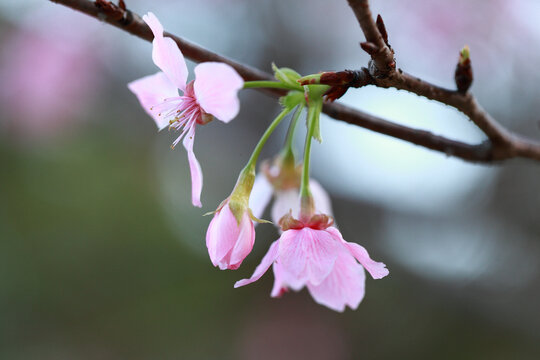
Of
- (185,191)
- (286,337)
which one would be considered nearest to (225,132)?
(185,191)

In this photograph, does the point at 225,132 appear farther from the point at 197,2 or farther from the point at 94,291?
the point at 94,291

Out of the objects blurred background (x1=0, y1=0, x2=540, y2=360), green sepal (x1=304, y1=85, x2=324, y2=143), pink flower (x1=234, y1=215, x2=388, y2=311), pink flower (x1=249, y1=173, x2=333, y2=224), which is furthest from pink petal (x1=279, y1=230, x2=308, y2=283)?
blurred background (x1=0, y1=0, x2=540, y2=360)

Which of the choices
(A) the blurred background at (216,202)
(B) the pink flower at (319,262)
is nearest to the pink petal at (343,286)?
(B) the pink flower at (319,262)

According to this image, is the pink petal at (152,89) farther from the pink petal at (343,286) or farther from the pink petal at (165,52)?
the pink petal at (343,286)

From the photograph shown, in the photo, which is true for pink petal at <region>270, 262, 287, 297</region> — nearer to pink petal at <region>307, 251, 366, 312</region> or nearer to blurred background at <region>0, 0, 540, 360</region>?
pink petal at <region>307, 251, 366, 312</region>

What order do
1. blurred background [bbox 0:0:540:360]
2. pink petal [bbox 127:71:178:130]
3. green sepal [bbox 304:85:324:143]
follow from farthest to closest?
1. blurred background [bbox 0:0:540:360]
2. pink petal [bbox 127:71:178:130]
3. green sepal [bbox 304:85:324:143]

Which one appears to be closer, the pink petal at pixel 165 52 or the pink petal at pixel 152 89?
the pink petal at pixel 165 52

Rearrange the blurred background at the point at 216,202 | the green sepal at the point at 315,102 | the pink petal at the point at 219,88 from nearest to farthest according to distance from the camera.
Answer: the pink petal at the point at 219,88 → the green sepal at the point at 315,102 → the blurred background at the point at 216,202
